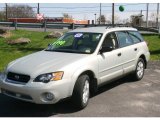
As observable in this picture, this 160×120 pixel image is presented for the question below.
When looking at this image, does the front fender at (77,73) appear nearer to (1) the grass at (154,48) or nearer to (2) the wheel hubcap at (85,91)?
(2) the wheel hubcap at (85,91)

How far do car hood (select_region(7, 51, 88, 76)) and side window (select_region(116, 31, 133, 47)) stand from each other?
1640 millimetres

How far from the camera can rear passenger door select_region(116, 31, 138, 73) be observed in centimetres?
799

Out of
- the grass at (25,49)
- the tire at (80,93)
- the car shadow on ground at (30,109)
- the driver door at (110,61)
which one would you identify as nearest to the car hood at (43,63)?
the tire at (80,93)

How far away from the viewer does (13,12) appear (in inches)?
2712

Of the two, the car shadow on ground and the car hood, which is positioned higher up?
the car hood

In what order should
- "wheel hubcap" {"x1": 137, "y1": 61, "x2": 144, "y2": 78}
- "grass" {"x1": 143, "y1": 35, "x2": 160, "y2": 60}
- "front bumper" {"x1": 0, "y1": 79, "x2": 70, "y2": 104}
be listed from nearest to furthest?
"front bumper" {"x1": 0, "y1": 79, "x2": 70, "y2": 104} → "wheel hubcap" {"x1": 137, "y1": 61, "x2": 144, "y2": 78} → "grass" {"x1": 143, "y1": 35, "x2": 160, "y2": 60}

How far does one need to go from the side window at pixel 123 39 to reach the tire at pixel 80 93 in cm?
205

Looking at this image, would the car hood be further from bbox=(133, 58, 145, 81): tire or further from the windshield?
bbox=(133, 58, 145, 81): tire

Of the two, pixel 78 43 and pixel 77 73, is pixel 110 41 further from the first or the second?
pixel 77 73

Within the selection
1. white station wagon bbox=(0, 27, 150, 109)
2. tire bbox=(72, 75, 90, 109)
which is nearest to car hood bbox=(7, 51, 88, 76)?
white station wagon bbox=(0, 27, 150, 109)

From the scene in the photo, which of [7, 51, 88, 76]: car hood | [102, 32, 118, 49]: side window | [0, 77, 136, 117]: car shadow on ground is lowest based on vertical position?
[0, 77, 136, 117]: car shadow on ground

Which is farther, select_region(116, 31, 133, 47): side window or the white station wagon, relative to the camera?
select_region(116, 31, 133, 47): side window

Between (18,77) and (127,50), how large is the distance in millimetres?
3227

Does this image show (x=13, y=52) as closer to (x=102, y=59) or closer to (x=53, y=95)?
(x=102, y=59)
